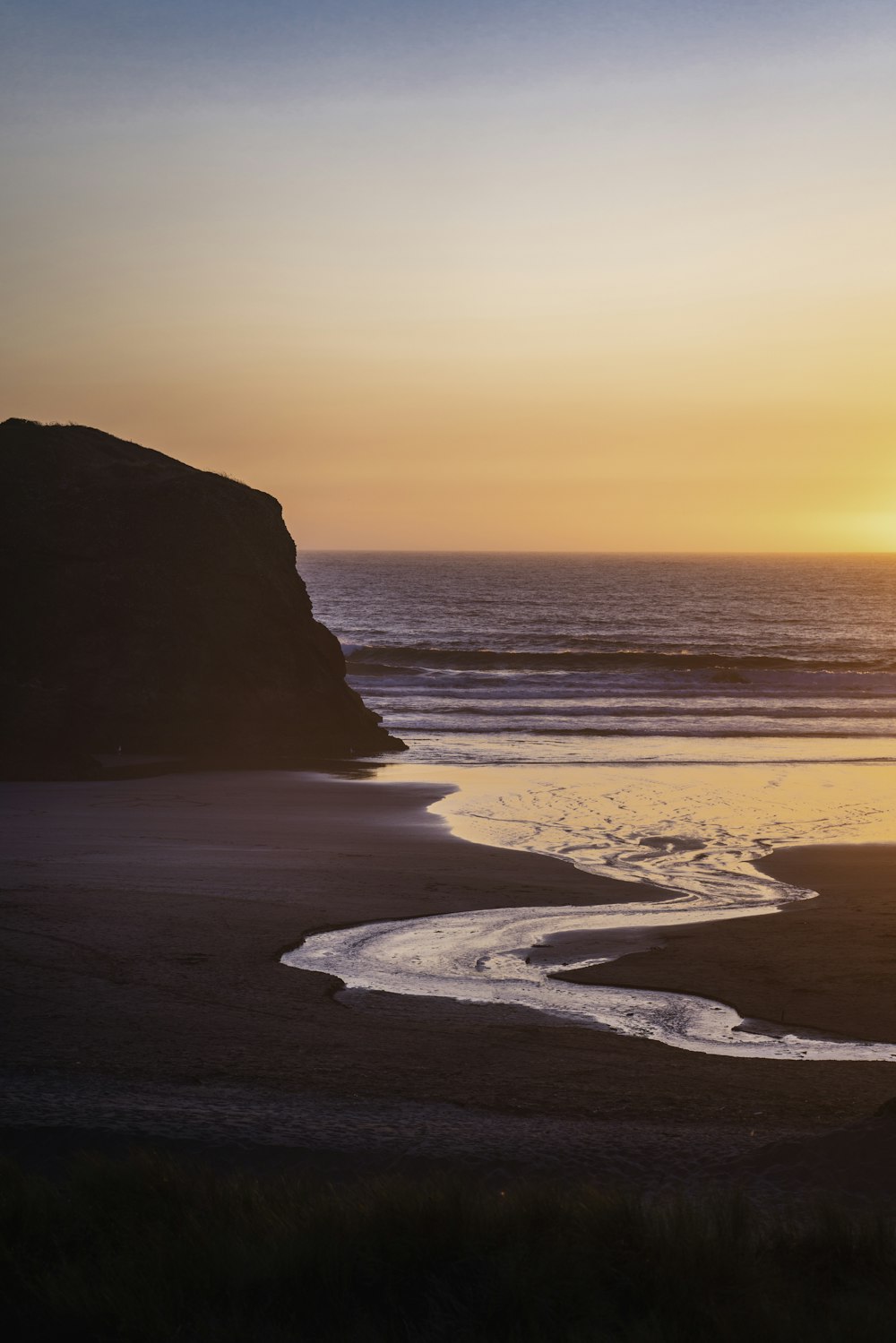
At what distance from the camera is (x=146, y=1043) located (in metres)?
6.80

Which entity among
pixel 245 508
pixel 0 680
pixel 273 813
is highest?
pixel 245 508

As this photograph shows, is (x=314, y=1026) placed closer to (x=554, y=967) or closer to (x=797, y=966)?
(x=554, y=967)

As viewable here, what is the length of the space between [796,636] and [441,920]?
70.1 metres

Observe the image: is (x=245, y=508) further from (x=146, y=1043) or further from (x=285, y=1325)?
(x=285, y=1325)

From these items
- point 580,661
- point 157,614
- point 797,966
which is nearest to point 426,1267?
point 797,966

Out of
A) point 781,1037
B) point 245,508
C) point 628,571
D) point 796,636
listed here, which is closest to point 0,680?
point 245,508

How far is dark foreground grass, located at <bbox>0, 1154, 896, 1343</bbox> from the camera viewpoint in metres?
3.73

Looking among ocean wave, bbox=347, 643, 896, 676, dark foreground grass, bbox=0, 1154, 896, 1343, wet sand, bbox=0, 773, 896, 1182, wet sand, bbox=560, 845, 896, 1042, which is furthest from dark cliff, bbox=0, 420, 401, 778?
ocean wave, bbox=347, 643, 896, 676

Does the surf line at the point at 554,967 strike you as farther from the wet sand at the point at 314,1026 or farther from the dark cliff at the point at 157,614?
the dark cliff at the point at 157,614

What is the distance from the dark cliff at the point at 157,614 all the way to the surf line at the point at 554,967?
44.4 feet

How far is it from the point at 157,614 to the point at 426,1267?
22.5 meters

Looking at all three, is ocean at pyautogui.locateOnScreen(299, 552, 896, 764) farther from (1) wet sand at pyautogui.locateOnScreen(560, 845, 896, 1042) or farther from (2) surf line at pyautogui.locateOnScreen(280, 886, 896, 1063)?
(1) wet sand at pyautogui.locateOnScreen(560, 845, 896, 1042)

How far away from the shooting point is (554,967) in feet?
31.2

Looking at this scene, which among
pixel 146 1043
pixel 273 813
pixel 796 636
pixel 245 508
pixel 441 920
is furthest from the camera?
pixel 796 636
